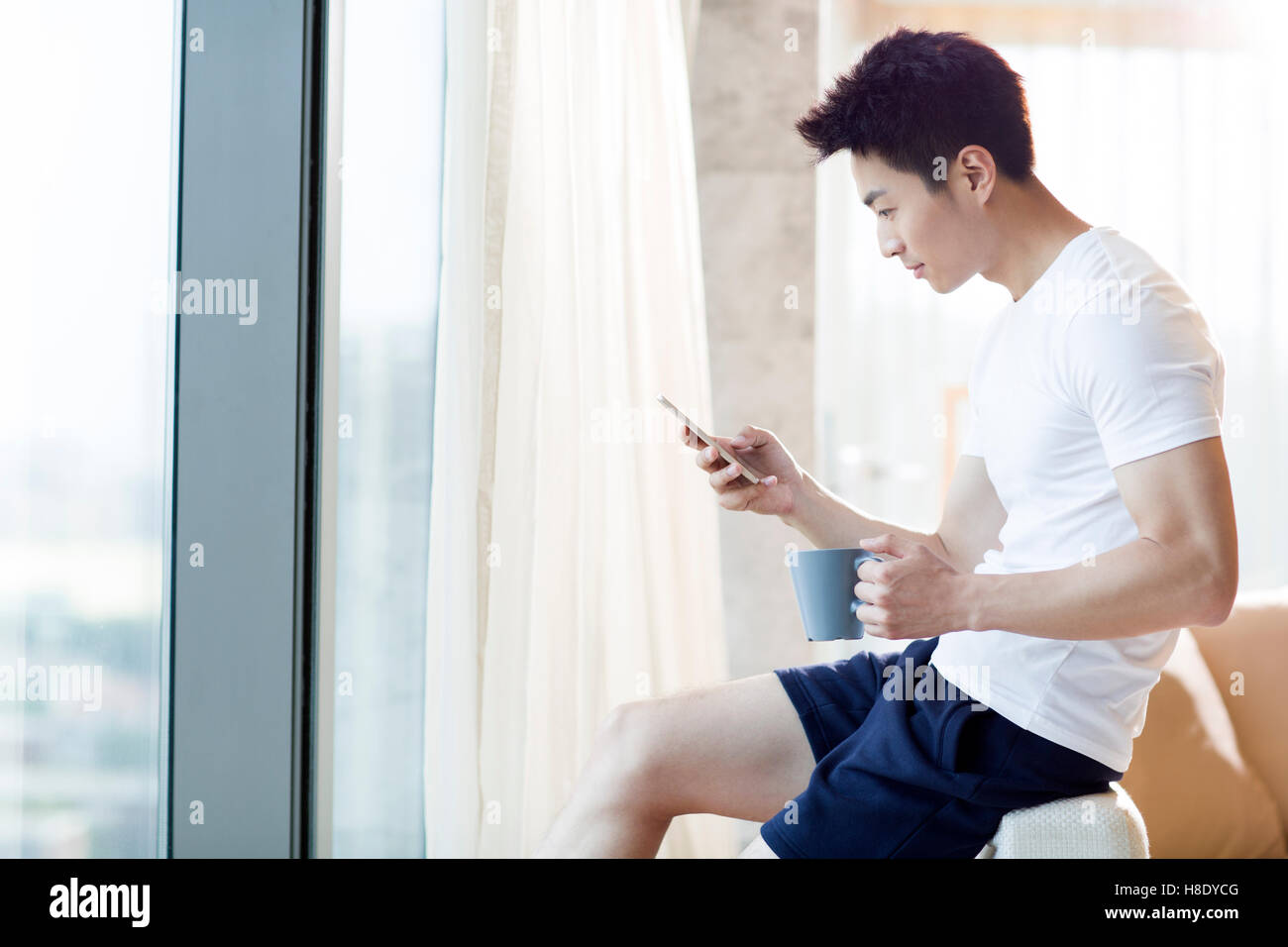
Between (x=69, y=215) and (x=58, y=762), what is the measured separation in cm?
50

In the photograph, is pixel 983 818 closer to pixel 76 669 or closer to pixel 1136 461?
pixel 1136 461

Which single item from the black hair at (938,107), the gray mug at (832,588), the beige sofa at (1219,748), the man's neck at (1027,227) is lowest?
the beige sofa at (1219,748)

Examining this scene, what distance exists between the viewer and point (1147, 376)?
0.81m

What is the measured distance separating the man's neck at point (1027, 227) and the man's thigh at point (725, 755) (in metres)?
0.48

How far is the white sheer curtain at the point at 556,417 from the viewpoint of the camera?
4.21ft

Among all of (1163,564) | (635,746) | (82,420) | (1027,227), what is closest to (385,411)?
(82,420)

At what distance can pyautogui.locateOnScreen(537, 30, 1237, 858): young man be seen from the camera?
80cm

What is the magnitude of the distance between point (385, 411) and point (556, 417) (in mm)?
238

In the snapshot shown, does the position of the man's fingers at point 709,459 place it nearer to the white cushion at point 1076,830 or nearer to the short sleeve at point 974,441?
the short sleeve at point 974,441

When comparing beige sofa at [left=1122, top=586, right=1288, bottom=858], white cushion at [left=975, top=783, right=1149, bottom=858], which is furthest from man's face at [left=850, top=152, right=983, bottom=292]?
beige sofa at [left=1122, top=586, right=1288, bottom=858]

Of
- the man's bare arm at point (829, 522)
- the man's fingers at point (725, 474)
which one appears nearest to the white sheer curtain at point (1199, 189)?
the man's bare arm at point (829, 522)

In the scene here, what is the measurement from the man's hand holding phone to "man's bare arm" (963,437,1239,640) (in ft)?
1.19
